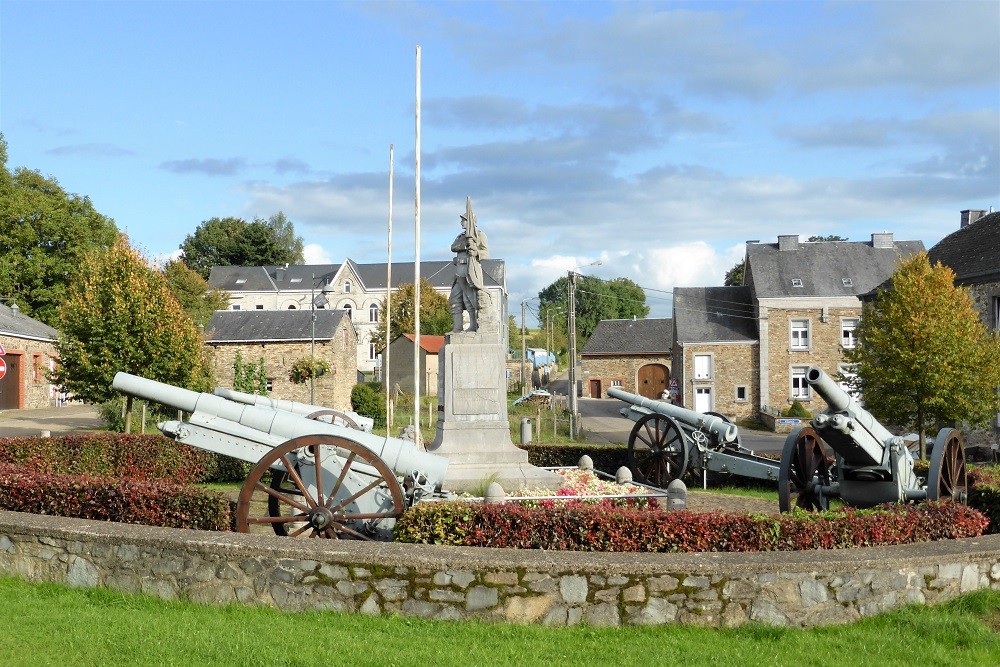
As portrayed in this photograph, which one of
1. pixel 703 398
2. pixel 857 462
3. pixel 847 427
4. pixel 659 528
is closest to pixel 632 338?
pixel 703 398

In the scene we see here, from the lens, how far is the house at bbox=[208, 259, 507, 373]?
76000 millimetres

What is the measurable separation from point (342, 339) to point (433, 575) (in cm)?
3662

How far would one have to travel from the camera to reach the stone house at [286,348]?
135ft

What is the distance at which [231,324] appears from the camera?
43.0 meters

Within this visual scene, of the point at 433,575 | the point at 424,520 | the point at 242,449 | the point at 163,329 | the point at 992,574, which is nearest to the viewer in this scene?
the point at 433,575

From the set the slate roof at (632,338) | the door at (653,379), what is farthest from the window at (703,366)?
the slate roof at (632,338)

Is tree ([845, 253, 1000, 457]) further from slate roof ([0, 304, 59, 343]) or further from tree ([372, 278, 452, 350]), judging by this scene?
tree ([372, 278, 452, 350])

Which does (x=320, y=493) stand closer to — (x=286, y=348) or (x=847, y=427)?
(x=847, y=427)

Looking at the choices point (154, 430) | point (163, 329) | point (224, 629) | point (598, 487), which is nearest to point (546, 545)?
point (224, 629)

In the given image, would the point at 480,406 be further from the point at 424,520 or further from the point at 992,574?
the point at 992,574

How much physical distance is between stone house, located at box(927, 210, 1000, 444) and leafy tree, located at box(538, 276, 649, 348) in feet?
206

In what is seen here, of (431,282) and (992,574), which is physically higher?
(431,282)

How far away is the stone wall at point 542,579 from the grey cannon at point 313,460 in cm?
155

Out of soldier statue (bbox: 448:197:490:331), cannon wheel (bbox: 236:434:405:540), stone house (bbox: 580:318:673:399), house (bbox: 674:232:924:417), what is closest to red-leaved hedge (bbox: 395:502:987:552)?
→ cannon wheel (bbox: 236:434:405:540)
